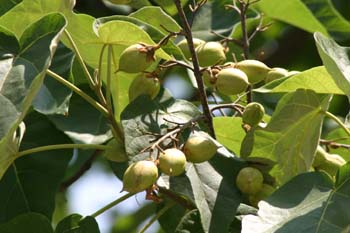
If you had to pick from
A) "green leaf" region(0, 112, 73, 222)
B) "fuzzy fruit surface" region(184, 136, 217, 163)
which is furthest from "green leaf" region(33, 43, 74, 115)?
"green leaf" region(0, 112, 73, 222)

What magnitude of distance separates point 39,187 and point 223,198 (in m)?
0.50

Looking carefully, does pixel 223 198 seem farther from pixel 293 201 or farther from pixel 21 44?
pixel 21 44

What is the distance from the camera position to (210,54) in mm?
1827

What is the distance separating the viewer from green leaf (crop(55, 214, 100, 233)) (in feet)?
5.97

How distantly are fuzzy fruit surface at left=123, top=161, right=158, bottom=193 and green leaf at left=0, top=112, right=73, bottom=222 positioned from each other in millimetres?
454

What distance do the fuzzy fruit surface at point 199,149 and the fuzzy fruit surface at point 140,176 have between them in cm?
9

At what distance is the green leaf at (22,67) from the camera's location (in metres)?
1.44

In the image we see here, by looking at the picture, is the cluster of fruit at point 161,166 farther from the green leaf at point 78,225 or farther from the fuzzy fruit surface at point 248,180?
the green leaf at point 78,225

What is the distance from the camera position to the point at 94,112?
2.15 metres

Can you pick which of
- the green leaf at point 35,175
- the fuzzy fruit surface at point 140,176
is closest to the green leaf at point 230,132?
the fuzzy fruit surface at point 140,176

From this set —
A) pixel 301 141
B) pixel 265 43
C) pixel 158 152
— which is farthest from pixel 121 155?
pixel 265 43

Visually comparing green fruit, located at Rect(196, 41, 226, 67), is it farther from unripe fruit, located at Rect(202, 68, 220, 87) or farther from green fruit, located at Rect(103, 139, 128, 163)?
green fruit, located at Rect(103, 139, 128, 163)

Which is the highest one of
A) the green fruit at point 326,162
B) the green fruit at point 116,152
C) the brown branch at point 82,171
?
the green fruit at point 116,152

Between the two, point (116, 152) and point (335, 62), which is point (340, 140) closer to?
point (335, 62)
